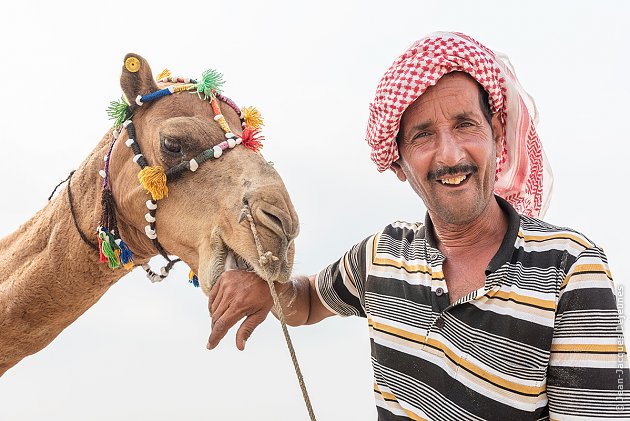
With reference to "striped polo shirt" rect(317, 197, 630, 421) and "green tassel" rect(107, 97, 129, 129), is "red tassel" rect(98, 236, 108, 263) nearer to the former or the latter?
"green tassel" rect(107, 97, 129, 129)

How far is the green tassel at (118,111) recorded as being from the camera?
319cm

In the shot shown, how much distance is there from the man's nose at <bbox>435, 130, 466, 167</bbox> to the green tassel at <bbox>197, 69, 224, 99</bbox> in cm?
137

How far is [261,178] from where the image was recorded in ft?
8.83

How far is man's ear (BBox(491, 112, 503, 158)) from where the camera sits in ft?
8.64

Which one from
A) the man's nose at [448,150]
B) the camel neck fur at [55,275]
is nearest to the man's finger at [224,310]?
the man's nose at [448,150]

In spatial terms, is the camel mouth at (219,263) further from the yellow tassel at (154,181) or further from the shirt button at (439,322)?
the shirt button at (439,322)

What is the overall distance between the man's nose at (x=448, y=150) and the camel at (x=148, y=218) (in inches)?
26.7

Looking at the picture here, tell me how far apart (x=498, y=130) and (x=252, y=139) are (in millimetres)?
1207

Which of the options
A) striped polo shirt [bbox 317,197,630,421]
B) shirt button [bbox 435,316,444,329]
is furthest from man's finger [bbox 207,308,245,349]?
shirt button [bbox 435,316,444,329]

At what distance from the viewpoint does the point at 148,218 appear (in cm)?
297

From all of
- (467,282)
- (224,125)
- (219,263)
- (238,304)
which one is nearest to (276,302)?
(238,304)

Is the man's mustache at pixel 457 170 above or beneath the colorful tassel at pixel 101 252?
above

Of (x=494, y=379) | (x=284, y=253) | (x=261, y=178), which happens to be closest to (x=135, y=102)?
(x=261, y=178)

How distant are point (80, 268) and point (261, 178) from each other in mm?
1369
